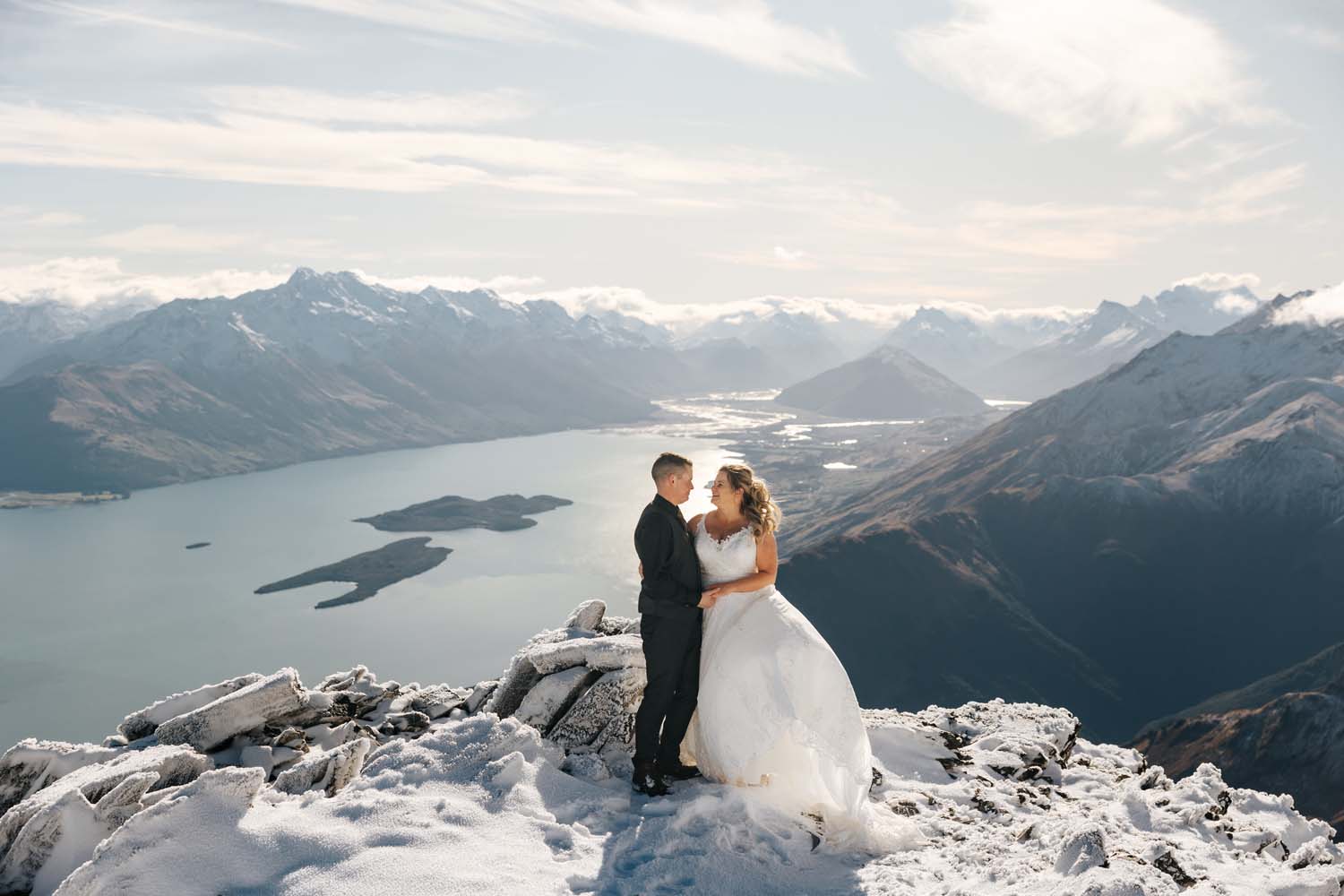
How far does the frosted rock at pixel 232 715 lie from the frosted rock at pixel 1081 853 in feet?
32.2

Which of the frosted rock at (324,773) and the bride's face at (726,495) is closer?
the frosted rock at (324,773)

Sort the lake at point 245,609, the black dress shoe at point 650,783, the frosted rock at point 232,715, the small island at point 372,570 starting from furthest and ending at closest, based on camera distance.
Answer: the small island at point 372,570 → the lake at point 245,609 → the frosted rock at point 232,715 → the black dress shoe at point 650,783

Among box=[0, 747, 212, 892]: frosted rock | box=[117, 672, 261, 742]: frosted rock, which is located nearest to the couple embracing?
box=[0, 747, 212, 892]: frosted rock

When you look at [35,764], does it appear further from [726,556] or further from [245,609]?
[245,609]

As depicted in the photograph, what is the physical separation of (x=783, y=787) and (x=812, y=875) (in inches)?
49.3

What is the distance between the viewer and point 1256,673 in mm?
116625

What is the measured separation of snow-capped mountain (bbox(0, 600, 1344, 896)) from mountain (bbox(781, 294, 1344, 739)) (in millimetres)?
102837

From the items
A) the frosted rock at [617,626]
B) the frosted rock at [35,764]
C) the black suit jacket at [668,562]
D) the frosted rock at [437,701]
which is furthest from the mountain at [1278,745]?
the frosted rock at [35,764]

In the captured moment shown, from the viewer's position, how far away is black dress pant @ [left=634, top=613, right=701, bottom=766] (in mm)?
10016

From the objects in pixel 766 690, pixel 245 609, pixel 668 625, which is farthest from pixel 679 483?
pixel 245 609

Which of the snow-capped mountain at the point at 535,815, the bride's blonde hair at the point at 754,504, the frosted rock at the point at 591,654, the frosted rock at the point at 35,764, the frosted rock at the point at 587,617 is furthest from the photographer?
the frosted rock at the point at 587,617

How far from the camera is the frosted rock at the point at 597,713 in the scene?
11406 millimetres

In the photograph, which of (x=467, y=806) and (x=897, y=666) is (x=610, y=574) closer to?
(x=897, y=666)

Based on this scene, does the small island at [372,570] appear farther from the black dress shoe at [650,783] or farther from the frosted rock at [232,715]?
the black dress shoe at [650,783]
